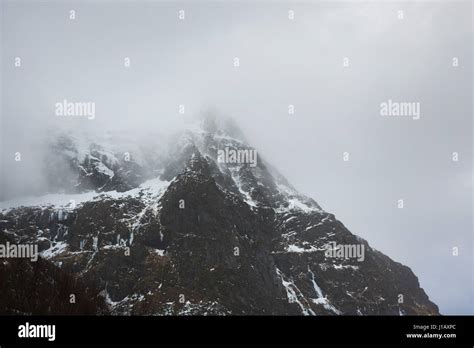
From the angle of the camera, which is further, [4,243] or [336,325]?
[4,243]

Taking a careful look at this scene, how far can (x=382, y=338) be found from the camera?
25.8 meters

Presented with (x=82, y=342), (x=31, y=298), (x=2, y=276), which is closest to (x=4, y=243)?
(x=2, y=276)

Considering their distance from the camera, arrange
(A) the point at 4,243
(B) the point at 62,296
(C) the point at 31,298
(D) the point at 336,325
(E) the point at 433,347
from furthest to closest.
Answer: (A) the point at 4,243 → (B) the point at 62,296 → (C) the point at 31,298 → (E) the point at 433,347 → (D) the point at 336,325

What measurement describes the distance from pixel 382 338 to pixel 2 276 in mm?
159224

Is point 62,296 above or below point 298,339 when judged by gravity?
below

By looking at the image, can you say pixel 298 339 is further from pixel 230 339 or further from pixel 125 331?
pixel 125 331

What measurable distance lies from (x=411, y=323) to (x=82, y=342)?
52.9 feet

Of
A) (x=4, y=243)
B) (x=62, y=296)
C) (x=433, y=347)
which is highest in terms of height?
(x=433, y=347)

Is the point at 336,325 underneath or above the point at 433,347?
above

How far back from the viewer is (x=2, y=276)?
537 feet

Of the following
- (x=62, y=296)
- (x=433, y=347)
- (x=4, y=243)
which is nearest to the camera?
(x=433, y=347)

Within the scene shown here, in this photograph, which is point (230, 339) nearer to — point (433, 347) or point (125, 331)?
point (125, 331)

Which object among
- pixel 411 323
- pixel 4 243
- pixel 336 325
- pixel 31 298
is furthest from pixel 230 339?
pixel 4 243

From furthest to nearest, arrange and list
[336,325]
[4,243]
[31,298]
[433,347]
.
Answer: [4,243] < [31,298] < [433,347] < [336,325]
